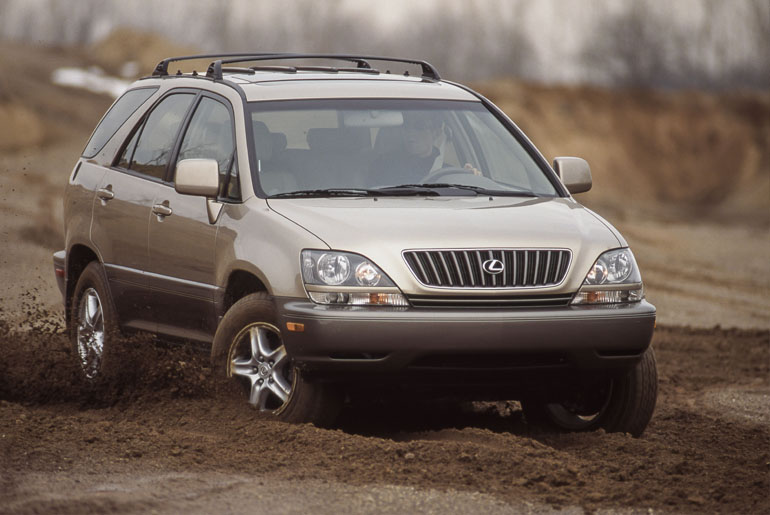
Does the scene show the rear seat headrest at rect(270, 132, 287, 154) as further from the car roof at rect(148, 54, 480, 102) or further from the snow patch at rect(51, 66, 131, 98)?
the snow patch at rect(51, 66, 131, 98)

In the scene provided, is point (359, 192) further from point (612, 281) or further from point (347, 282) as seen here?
point (612, 281)

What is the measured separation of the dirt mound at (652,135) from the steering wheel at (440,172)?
36143 mm

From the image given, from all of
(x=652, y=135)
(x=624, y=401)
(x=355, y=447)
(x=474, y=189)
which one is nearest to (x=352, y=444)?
(x=355, y=447)

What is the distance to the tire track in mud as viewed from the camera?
626 centimetres

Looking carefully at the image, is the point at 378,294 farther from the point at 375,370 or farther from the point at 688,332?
the point at 688,332

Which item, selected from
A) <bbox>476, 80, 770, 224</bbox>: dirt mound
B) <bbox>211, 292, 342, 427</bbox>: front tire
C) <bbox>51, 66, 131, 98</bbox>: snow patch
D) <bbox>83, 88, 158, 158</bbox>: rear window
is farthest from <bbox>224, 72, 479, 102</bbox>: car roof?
<bbox>51, 66, 131, 98</bbox>: snow patch

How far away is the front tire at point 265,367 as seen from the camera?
7.00 meters

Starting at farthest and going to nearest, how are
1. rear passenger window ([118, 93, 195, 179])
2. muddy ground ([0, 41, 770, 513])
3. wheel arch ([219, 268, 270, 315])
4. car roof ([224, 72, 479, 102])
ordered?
rear passenger window ([118, 93, 195, 179]) < car roof ([224, 72, 479, 102]) < wheel arch ([219, 268, 270, 315]) < muddy ground ([0, 41, 770, 513])

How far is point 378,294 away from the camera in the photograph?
6770 millimetres

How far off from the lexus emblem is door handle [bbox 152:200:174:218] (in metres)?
2.07

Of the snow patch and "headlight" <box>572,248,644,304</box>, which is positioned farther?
the snow patch

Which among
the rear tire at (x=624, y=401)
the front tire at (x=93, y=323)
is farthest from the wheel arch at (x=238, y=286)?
the rear tire at (x=624, y=401)

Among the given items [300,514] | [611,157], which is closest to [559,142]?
[611,157]

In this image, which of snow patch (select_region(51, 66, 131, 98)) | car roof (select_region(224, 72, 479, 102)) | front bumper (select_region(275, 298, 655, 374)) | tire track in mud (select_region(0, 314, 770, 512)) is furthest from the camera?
snow patch (select_region(51, 66, 131, 98))
